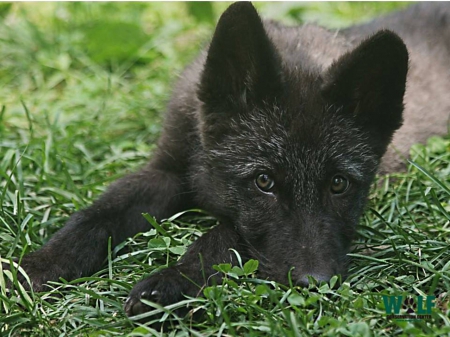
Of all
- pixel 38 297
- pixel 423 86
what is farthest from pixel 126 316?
pixel 423 86

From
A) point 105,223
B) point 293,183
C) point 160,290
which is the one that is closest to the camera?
point 160,290

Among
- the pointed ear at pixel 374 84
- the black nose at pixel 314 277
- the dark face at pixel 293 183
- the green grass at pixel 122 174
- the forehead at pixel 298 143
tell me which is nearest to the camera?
the green grass at pixel 122 174

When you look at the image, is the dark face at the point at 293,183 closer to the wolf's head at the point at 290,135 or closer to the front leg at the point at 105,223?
the wolf's head at the point at 290,135

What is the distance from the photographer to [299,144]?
158 inches

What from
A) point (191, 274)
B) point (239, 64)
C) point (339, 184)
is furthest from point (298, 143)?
point (191, 274)

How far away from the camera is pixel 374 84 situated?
4.29m

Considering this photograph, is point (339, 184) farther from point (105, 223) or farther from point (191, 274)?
point (105, 223)

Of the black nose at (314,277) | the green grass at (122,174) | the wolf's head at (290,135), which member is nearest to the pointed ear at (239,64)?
the wolf's head at (290,135)

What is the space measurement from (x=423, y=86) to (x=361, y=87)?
2099 millimetres

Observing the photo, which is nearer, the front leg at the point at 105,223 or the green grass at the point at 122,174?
the green grass at the point at 122,174

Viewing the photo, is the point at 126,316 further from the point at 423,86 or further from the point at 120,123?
the point at 423,86

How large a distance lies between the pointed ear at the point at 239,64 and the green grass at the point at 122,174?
88 cm

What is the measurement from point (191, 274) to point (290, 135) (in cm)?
100

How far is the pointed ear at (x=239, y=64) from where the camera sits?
4074 millimetres
